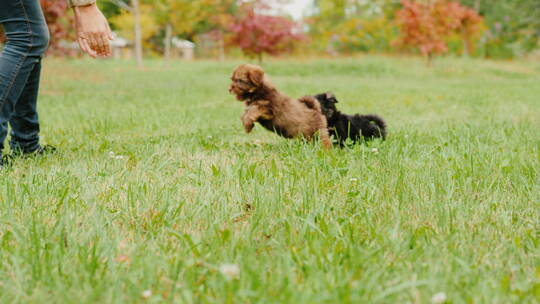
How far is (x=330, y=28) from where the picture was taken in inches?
1345

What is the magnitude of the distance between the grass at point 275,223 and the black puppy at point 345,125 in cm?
29

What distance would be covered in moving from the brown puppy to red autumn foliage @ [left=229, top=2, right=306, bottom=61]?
15870 millimetres

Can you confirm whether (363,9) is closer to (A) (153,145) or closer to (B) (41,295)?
(A) (153,145)

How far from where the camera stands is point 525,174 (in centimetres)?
279

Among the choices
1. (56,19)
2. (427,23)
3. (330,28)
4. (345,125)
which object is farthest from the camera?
(330,28)

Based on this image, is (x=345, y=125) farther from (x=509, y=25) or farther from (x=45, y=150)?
(x=509, y=25)

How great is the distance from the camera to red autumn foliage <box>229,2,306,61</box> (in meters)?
19.1

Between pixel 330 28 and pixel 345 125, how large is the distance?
31.8m

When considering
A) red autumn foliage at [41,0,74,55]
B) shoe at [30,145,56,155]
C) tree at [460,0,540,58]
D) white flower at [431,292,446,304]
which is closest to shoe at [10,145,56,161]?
shoe at [30,145,56,155]

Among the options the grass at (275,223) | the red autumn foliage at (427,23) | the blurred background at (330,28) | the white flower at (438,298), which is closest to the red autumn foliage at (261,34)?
the blurred background at (330,28)

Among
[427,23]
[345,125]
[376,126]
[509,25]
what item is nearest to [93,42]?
[345,125]

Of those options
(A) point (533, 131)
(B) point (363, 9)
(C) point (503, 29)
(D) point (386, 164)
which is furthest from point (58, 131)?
(B) point (363, 9)

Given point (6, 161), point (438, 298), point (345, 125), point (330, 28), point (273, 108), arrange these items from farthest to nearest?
point (330, 28) < point (345, 125) < point (273, 108) < point (6, 161) < point (438, 298)

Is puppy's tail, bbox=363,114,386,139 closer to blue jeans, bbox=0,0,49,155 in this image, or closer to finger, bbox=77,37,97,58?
finger, bbox=77,37,97,58
